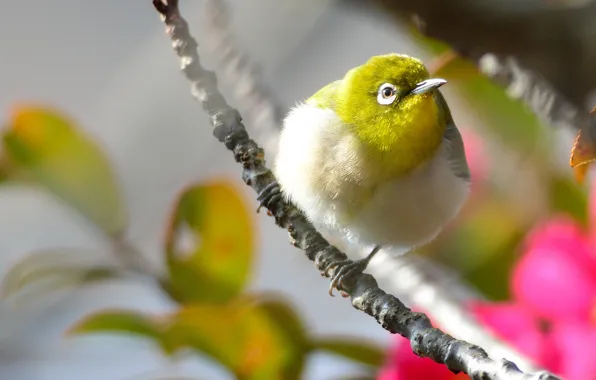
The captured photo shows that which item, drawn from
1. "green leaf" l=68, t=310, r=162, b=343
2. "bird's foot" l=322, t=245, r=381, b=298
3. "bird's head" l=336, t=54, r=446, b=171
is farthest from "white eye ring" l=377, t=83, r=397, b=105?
"green leaf" l=68, t=310, r=162, b=343

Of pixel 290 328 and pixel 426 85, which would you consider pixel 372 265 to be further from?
pixel 426 85

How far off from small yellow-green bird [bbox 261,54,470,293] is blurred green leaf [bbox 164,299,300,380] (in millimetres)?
94

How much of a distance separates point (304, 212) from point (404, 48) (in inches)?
12.3

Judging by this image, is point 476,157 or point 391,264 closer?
point 391,264

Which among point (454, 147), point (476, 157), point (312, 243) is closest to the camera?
point (312, 243)

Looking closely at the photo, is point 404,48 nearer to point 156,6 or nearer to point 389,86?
point 389,86

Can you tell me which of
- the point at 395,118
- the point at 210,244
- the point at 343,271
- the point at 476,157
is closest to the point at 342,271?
the point at 343,271

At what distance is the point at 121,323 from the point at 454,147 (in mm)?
252

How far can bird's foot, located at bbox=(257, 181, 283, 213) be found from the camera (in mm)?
372

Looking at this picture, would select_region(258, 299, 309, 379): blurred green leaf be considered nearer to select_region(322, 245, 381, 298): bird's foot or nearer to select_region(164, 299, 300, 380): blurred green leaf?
select_region(164, 299, 300, 380): blurred green leaf

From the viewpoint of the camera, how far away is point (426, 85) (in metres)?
0.41

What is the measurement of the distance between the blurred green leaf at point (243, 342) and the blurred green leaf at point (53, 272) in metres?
0.09

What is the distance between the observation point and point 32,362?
654 mm

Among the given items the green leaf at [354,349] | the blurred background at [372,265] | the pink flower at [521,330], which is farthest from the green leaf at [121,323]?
the pink flower at [521,330]
